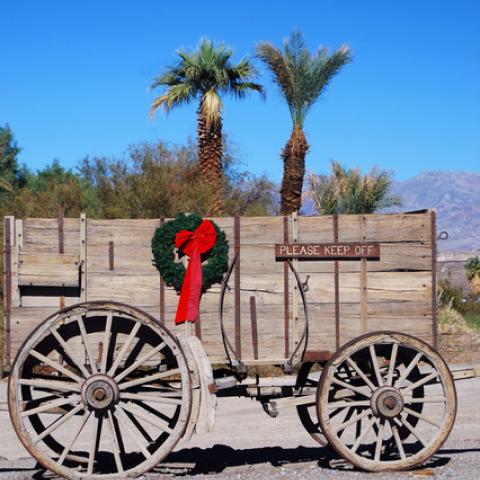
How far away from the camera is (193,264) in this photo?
6625 millimetres

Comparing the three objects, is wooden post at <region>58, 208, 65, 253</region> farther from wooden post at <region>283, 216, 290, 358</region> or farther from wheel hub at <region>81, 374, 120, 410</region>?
wooden post at <region>283, 216, 290, 358</region>

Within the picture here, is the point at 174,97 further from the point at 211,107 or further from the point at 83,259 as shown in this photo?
the point at 83,259

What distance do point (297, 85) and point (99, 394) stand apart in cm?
1724

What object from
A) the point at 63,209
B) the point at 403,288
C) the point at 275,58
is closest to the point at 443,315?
the point at 275,58

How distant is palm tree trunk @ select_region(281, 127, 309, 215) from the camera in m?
22.3

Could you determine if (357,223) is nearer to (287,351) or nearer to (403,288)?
(403,288)

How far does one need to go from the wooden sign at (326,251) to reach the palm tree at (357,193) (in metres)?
18.9

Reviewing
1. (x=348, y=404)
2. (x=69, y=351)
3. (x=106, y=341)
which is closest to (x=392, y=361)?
(x=348, y=404)

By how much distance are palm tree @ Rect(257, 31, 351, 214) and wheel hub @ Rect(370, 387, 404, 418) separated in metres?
15.7

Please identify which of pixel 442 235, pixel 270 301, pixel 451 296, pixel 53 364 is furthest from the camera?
pixel 451 296

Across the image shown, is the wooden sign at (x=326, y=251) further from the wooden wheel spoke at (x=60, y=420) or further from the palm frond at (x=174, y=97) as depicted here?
the palm frond at (x=174, y=97)

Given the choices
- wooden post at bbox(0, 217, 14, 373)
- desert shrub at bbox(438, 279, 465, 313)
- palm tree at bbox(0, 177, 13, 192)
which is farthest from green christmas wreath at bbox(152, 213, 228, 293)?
desert shrub at bbox(438, 279, 465, 313)

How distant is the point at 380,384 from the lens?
6.80m

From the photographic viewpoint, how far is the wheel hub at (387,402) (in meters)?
6.72
